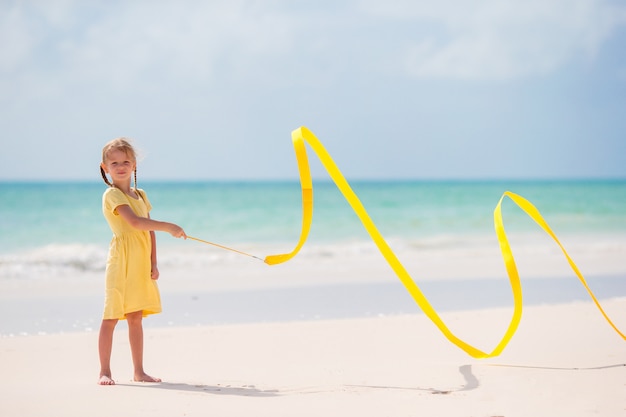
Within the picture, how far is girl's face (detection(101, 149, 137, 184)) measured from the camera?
14.9 feet

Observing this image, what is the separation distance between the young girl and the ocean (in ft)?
9.82

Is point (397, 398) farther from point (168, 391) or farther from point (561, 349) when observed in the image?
point (561, 349)

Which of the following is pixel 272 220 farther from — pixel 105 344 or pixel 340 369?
pixel 105 344

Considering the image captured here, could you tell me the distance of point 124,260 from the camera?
14.8 feet

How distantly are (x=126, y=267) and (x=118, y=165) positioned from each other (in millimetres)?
604

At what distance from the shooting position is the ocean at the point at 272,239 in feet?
28.2

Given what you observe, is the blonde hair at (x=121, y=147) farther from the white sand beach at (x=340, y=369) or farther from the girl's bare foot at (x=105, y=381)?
the white sand beach at (x=340, y=369)

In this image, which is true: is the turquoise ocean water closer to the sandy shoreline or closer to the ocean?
the ocean

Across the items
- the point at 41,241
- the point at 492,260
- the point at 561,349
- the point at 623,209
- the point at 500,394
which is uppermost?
the point at 623,209

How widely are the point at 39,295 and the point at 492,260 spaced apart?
841 centimetres

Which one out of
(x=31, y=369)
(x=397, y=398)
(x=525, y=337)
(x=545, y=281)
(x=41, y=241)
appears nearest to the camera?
(x=397, y=398)

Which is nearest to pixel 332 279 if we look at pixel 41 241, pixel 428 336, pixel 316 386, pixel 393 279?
pixel 393 279

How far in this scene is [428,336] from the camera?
635 cm

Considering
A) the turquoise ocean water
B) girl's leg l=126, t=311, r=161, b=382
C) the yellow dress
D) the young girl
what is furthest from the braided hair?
the turquoise ocean water
